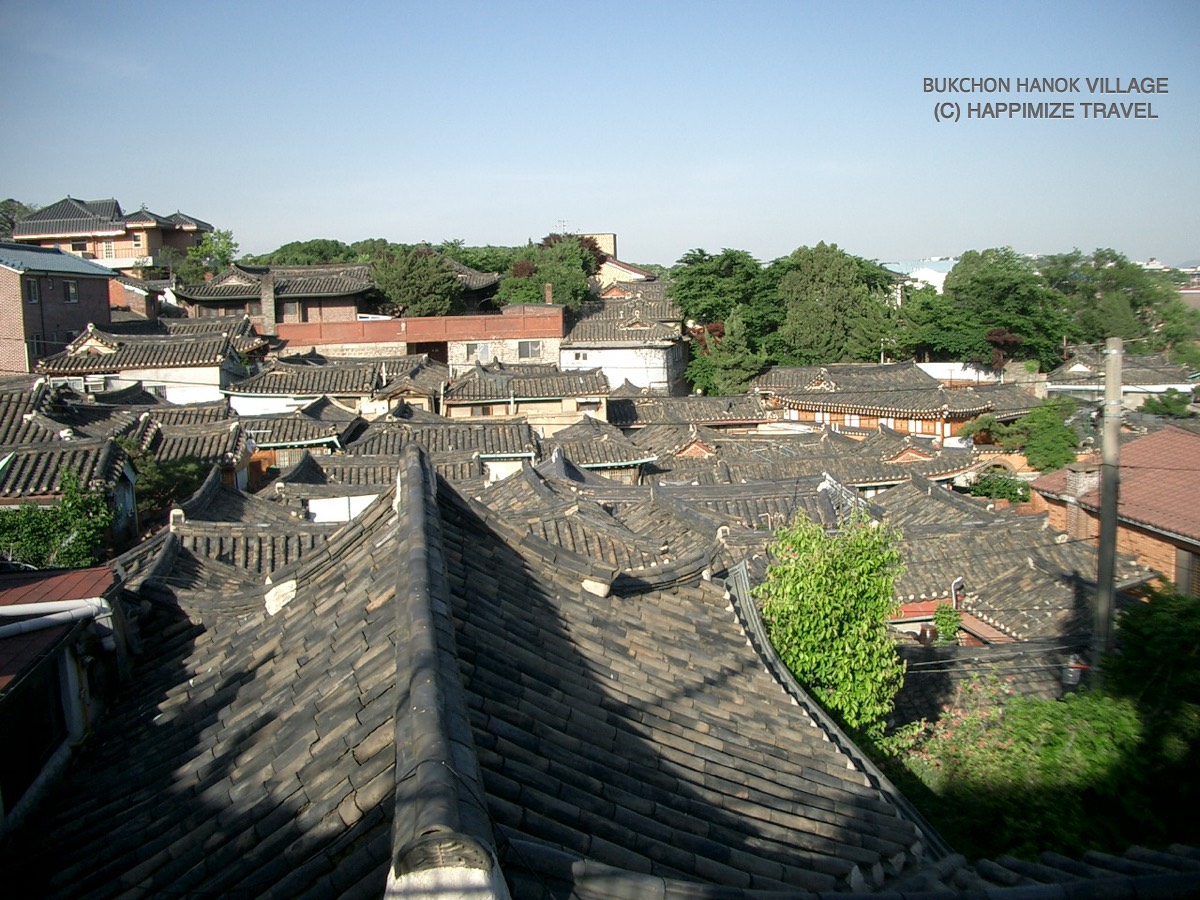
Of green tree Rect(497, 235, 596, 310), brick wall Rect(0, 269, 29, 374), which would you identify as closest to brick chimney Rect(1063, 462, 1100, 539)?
green tree Rect(497, 235, 596, 310)

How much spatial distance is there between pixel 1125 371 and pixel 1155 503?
30187 mm

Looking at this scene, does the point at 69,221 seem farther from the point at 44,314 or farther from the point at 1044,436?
the point at 1044,436

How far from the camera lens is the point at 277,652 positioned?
5.43 metres

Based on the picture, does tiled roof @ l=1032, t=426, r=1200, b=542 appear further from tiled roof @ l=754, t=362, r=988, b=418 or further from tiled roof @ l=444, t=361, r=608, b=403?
tiled roof @ l=754, t=362, r=988, b=418

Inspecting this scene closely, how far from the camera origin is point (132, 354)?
35188mm

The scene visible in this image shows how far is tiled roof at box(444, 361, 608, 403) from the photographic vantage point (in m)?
34.4

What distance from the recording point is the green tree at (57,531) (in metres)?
16.4

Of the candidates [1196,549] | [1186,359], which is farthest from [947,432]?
[1196,549]

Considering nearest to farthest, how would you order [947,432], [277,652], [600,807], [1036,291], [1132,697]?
[600,807], [277,652], [1132,697], [947,432], [1036,291]

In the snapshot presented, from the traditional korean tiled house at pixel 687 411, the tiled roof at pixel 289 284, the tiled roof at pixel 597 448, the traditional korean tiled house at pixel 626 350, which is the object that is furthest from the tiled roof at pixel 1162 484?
the tiled roof at pixel 289 284

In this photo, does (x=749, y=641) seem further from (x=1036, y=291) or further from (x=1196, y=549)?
(x=1036, y=291)

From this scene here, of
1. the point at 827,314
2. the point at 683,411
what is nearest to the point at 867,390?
the point at 683,411

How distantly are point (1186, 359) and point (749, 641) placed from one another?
50797 mm

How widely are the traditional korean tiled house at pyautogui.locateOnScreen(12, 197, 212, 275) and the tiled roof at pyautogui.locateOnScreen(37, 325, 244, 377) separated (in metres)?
29.8
